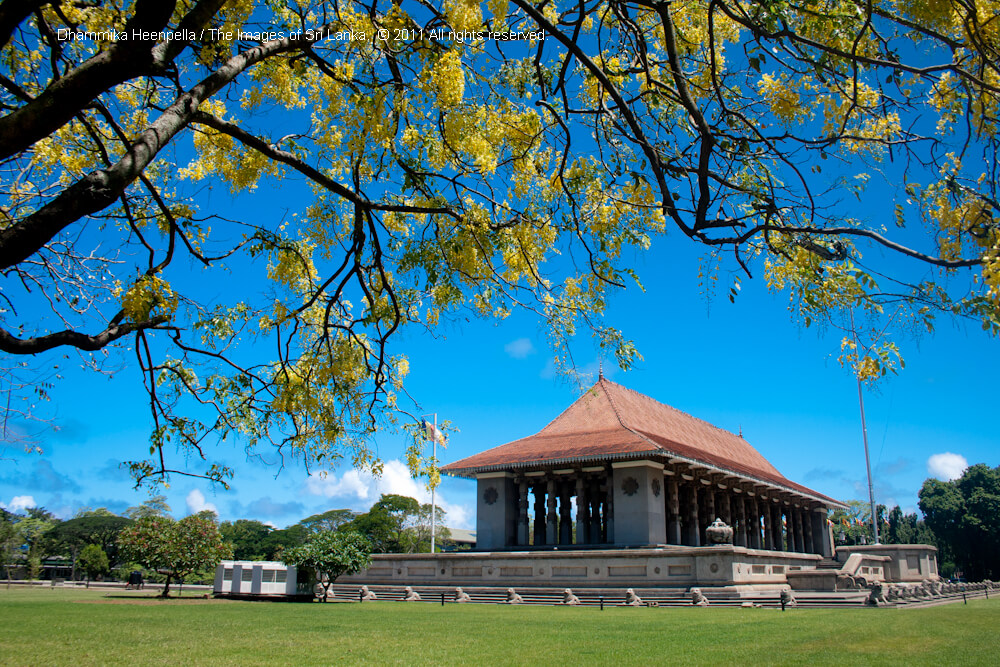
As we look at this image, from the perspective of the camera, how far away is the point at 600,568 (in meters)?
19.1

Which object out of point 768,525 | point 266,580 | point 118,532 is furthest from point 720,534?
point 118,532

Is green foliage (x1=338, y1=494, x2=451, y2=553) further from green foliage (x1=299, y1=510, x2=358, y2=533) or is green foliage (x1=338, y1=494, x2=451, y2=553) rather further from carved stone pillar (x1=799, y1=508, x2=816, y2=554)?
carved stone pillar (x1=799, y1=508, x2=816, y2=554)

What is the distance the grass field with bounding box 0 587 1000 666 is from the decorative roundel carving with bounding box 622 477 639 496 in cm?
1046

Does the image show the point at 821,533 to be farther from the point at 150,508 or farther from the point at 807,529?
the point at 150,508

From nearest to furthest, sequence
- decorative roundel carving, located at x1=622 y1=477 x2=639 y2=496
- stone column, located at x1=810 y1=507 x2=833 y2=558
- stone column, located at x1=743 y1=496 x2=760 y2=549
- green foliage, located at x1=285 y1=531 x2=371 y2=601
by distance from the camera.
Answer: green foliage, located at x1=285 y1=531 x2=371 y2=601
decorative roundel carving, located at x1=622 y1=477 x2=639 y2=496
stone column, located at x1=743 y1=496 x2=760 y2=549
stone column, located at x1=810 y1=507 x2=833 y2=558

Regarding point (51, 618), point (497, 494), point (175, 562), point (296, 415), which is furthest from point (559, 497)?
point (296, 415)

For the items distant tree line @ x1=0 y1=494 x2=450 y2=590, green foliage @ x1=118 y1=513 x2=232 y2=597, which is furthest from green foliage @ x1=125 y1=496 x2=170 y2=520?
green foliage @ x1=118 y1=513 x2=232 y2=597

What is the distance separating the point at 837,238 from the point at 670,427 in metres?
25.9

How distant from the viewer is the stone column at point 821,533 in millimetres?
39188

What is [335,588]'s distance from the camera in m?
22.8

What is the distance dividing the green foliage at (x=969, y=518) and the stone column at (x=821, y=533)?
44.8 feet

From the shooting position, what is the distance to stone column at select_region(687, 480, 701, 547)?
2536cm

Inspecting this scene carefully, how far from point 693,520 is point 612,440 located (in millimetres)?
5318

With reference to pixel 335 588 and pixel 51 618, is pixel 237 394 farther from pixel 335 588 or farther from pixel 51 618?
pixel 335 588
